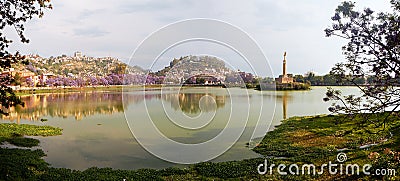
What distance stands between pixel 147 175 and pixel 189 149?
4.71m

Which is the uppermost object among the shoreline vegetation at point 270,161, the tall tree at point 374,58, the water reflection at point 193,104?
the tall tree at point 374,58

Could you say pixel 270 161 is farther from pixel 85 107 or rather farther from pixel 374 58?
pixel 85 107

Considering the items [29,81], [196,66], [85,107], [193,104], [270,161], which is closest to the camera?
[270,161]

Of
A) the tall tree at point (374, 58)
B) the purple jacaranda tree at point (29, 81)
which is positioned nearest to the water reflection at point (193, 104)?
the tall tree at point (374, 58)

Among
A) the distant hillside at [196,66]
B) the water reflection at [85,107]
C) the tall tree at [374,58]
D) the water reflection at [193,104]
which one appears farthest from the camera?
the water reflection at [85,107]

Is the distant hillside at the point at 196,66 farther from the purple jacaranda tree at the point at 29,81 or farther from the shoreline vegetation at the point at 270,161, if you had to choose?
the purple jacaranda tree at the point at 29,81

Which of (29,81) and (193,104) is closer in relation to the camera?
(193,104)

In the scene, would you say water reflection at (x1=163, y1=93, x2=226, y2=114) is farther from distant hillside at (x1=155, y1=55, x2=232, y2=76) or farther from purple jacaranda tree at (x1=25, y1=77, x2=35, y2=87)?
purple jacaranda tree at (x1=25, y1=77, x2=35, y2=87)

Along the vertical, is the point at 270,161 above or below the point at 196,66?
below

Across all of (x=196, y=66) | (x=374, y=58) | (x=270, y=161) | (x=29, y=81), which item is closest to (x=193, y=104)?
(x=196, y=66)

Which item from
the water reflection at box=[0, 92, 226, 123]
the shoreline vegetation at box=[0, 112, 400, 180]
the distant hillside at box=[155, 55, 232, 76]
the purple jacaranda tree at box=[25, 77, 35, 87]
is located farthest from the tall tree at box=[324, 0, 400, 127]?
the purple jacaranda tree at box=[25, 77, 35, 87]

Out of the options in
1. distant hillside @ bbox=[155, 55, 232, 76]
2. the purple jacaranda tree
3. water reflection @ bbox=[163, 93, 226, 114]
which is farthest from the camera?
the purple jacaranda tree

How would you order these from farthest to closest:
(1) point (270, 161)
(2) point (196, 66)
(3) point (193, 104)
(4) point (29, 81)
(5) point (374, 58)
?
(4) point (29, 81) → (3) point (193, 104) → (2) point (196, 66) → (1) point (270, 161) → (5) point (374, 58)

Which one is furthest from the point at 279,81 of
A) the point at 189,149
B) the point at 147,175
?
the point at 147,175
